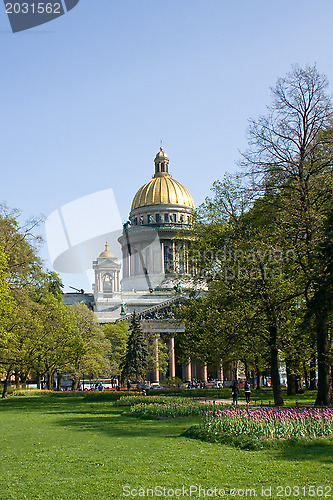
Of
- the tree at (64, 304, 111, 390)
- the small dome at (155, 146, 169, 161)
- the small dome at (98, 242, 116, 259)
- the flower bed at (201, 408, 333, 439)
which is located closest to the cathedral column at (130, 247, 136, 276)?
the small dome at (98, 242, 116, 259)

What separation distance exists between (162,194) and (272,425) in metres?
110

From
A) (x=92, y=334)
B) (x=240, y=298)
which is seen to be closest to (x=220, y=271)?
(x=240, y=298)

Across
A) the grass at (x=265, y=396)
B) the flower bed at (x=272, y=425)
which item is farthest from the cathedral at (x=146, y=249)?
the flower bed at (x=272, y=425)

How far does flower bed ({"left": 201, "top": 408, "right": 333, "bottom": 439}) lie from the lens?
15453mm

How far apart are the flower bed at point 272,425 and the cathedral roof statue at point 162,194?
107m

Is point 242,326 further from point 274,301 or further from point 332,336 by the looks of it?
point 332,336

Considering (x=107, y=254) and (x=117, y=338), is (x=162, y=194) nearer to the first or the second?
(x=107, y=254)

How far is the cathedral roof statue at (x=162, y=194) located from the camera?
407 feet

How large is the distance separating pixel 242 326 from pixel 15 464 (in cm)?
1860

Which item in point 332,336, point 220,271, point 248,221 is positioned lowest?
point 332,336

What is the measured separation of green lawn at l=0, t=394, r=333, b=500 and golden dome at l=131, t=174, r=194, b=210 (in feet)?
349

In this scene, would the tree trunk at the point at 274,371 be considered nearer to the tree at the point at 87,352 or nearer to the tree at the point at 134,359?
the tree at the point at 134,359

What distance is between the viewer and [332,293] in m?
21.2

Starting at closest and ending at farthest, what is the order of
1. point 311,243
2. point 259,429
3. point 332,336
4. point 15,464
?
point 15,464
point 259,429
point 311,243
point 332,336
